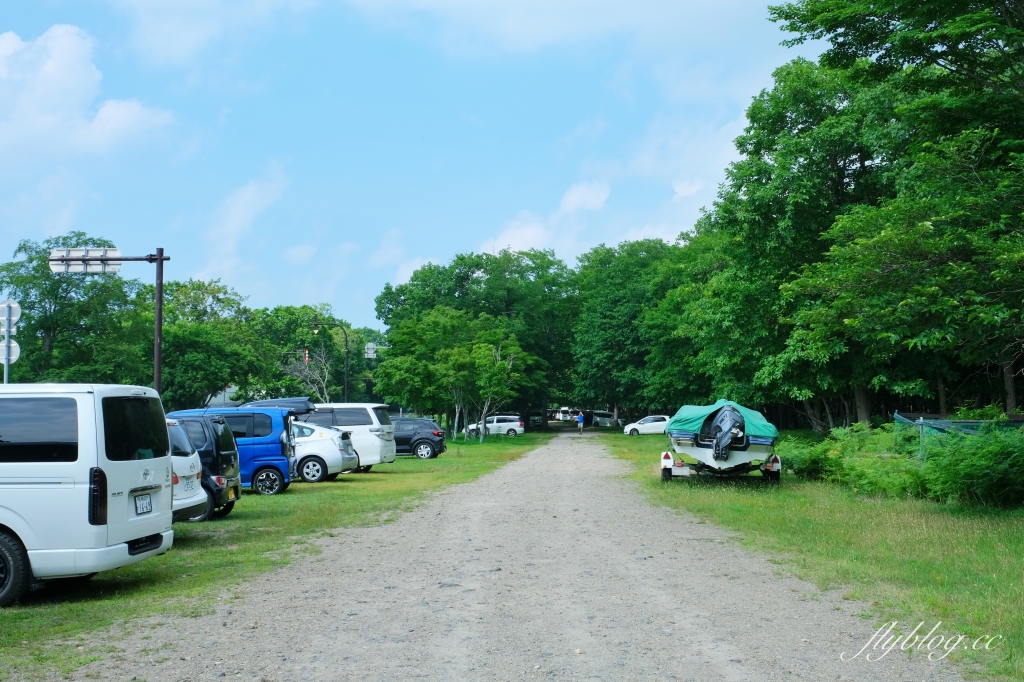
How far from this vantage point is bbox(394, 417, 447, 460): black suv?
33250 millimetres

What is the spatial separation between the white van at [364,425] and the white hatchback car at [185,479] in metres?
11.8

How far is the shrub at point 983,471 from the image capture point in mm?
13523

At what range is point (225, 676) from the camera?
5.57 m

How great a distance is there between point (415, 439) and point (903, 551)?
2462 cm

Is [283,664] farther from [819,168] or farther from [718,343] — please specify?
[718,343]

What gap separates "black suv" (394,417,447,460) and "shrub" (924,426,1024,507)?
70.2ft

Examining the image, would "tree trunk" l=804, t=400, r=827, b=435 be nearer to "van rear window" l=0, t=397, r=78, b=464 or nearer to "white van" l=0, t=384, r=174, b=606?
"white van" l=0, t=384, r=174, b=606

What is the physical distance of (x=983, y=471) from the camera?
13547mm

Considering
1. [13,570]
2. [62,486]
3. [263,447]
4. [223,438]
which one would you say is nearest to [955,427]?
[223,438]

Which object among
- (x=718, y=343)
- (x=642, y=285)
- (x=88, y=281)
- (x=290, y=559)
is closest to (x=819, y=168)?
(x=718, y=343)

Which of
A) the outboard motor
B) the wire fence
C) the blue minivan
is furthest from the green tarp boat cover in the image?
the blue minivan

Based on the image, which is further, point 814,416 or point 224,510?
point 814,416

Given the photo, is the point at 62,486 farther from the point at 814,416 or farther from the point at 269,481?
the point at 814,416

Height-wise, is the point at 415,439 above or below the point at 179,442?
below
